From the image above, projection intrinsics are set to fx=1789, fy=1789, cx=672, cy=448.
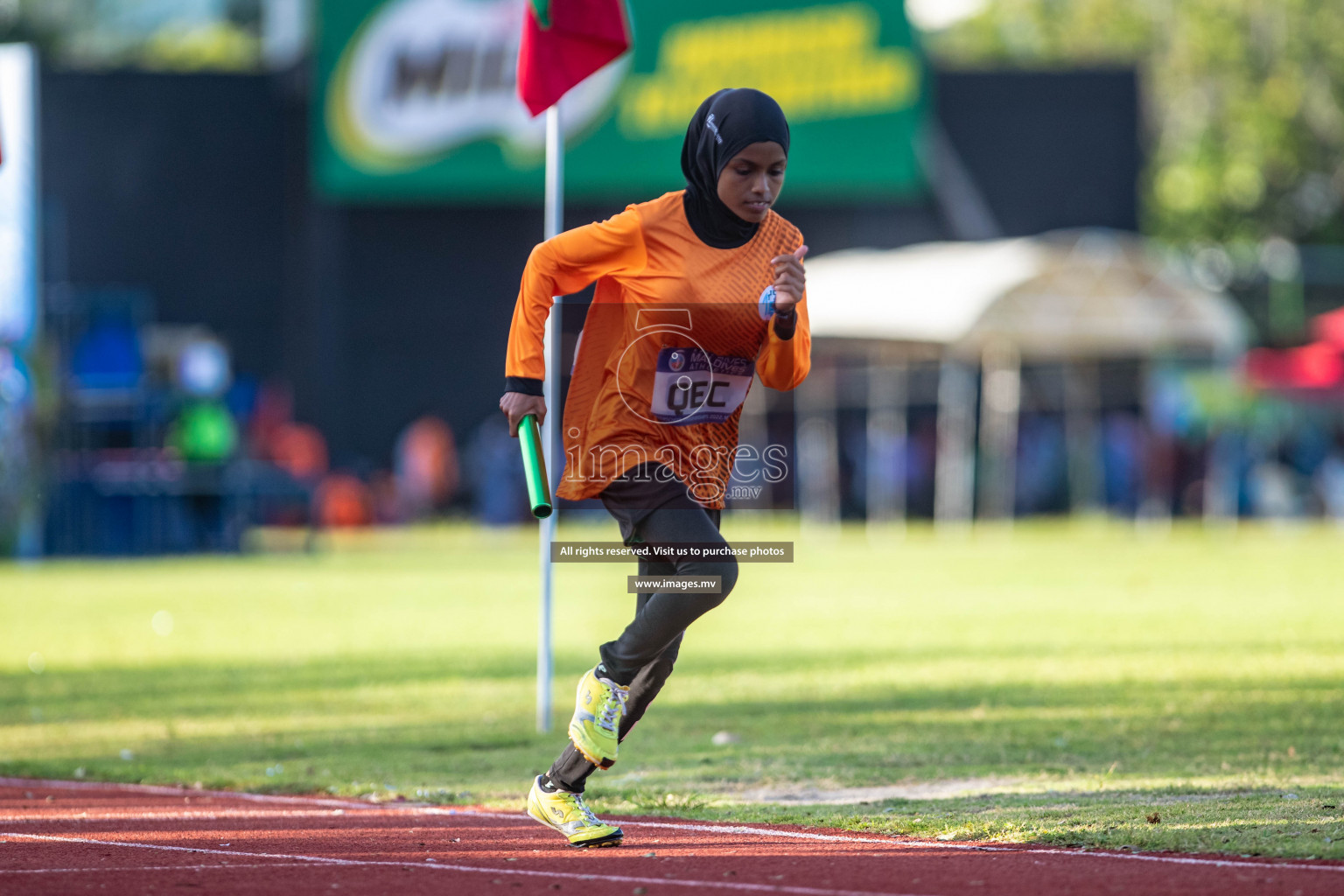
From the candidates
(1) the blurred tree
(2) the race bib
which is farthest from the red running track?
(1) the blurred tree

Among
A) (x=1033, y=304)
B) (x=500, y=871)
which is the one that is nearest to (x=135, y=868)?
(x=500, y=871)

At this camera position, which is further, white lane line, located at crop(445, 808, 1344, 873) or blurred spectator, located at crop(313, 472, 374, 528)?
blurred spectator, located at crop(313, 472, 374, 528)

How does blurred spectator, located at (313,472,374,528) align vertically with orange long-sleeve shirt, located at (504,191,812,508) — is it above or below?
below

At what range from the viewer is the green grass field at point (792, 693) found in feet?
23.6

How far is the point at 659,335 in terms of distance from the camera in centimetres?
608

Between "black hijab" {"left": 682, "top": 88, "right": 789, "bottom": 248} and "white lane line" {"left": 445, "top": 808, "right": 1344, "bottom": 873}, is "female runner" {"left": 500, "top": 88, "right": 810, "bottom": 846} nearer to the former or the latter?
"black hijab" {"left": 682, "top": 88, "right": 789, "bottom": 248}

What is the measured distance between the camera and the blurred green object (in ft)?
79.3

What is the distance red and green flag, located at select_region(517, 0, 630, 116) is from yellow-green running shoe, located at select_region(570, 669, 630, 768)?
3961mm

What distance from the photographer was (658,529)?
5988mm

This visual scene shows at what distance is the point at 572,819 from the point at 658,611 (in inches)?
32.1

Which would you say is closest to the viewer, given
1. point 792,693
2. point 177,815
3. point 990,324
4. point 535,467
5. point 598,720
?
point 535,467

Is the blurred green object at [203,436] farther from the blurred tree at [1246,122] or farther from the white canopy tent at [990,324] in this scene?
the blurred tree at [1246,122]

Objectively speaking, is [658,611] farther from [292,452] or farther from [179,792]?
[292,452]

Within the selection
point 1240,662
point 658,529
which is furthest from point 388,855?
point 1240,662
